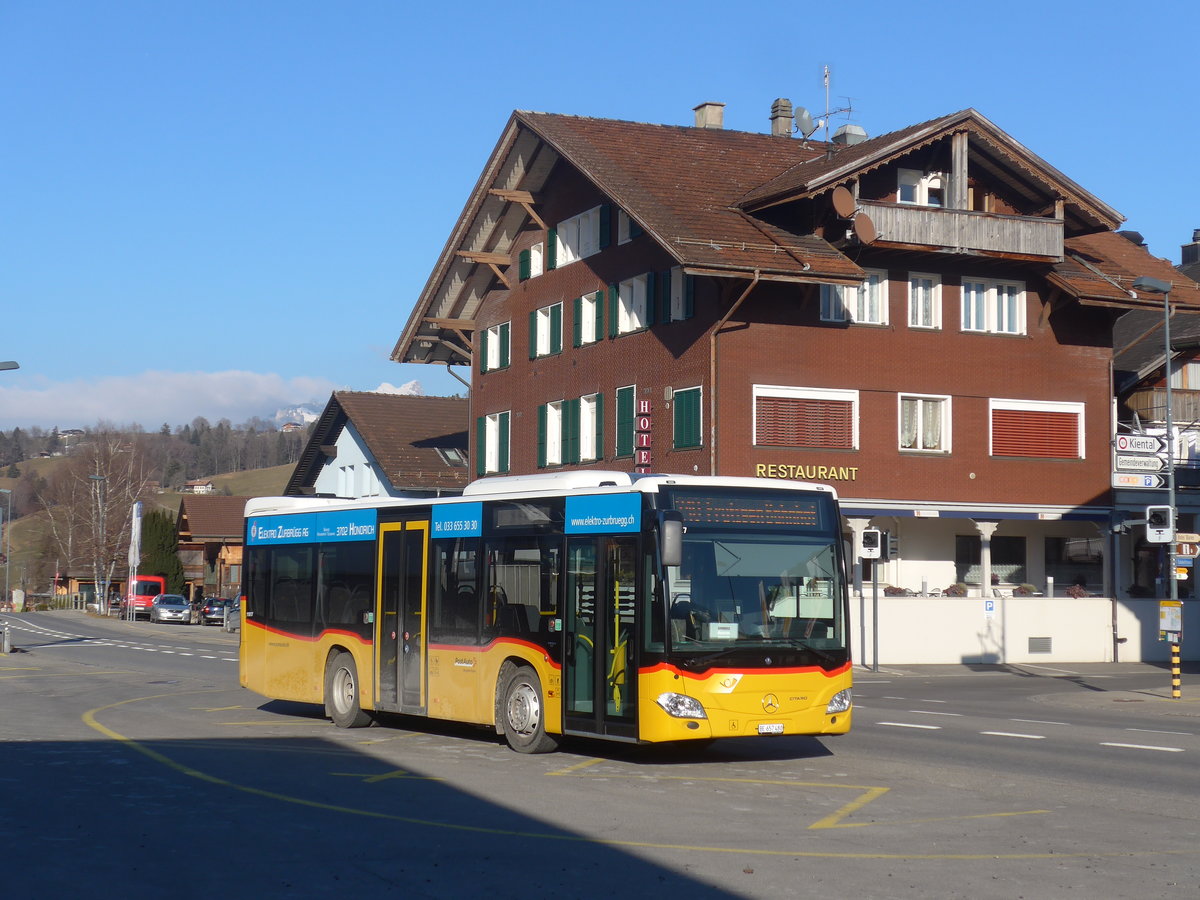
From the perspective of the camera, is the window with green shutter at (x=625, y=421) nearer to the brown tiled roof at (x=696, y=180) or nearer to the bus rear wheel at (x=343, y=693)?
the brown tiled roof at (x=696, y=180)

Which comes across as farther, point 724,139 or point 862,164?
point 724,139

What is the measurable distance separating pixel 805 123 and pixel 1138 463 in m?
22.7

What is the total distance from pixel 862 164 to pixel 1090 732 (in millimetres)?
Answer: 20363

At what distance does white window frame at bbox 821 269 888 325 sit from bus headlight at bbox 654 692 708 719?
2532 centimetres

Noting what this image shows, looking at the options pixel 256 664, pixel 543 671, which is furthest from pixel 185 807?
pixel 256 664

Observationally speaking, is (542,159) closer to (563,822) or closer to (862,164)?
(862,164)

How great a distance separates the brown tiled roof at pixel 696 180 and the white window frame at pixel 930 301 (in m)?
3.16

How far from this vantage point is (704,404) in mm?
37688

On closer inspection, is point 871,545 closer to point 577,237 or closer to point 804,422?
point 804,422

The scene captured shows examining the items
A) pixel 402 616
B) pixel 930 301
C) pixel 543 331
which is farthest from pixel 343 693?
pixel 543 331

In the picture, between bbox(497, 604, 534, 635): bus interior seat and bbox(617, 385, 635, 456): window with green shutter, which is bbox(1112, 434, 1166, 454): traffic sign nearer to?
bbox(497, 604, 534, 635): bus interior seat

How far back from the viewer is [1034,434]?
4109cm

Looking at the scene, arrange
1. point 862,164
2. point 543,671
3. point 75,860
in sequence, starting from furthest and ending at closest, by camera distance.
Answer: point 862,164
point 543,671
point 75,860

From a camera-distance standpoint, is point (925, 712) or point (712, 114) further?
point (712, 114)
